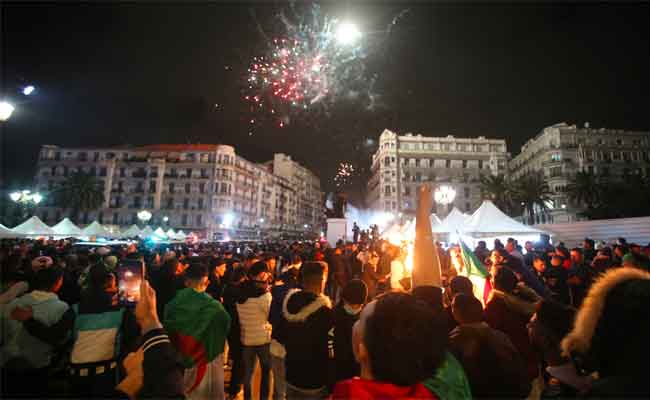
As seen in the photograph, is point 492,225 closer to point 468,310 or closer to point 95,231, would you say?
point 468,310

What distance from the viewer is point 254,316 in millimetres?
4375

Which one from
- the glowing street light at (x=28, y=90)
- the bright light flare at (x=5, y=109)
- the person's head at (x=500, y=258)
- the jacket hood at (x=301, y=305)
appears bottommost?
the jacket hood at (x=301, y=305)

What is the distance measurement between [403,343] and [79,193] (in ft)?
224

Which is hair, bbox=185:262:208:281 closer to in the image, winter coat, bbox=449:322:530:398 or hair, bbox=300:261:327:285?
hair, bbox=300:261:327:285

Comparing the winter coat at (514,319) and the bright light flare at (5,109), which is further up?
the bright light flare at (5,109)

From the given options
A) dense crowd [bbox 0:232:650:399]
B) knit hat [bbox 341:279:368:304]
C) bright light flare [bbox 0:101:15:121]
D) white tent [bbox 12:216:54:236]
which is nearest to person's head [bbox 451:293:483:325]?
dense crowd [bbox 0:232:650:399]

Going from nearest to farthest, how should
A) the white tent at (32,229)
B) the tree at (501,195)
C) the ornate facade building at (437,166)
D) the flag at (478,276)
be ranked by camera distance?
the flag at (478,276) < the white tent at (32,229) < the tree at (501,195) < the ornate facade building at (437,166)

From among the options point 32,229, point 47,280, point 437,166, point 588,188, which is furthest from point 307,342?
point 437,166

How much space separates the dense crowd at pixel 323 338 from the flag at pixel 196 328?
0.01 meters

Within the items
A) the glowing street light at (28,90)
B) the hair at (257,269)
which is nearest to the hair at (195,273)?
the hair at (257,269)

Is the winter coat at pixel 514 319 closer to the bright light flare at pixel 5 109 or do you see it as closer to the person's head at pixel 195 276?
the person's head at pixel 195 276

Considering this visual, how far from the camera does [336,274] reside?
31.9 feet

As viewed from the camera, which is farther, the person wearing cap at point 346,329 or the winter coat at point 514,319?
the person wearing cap at point 346,329

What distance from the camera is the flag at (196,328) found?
3.30 meters
